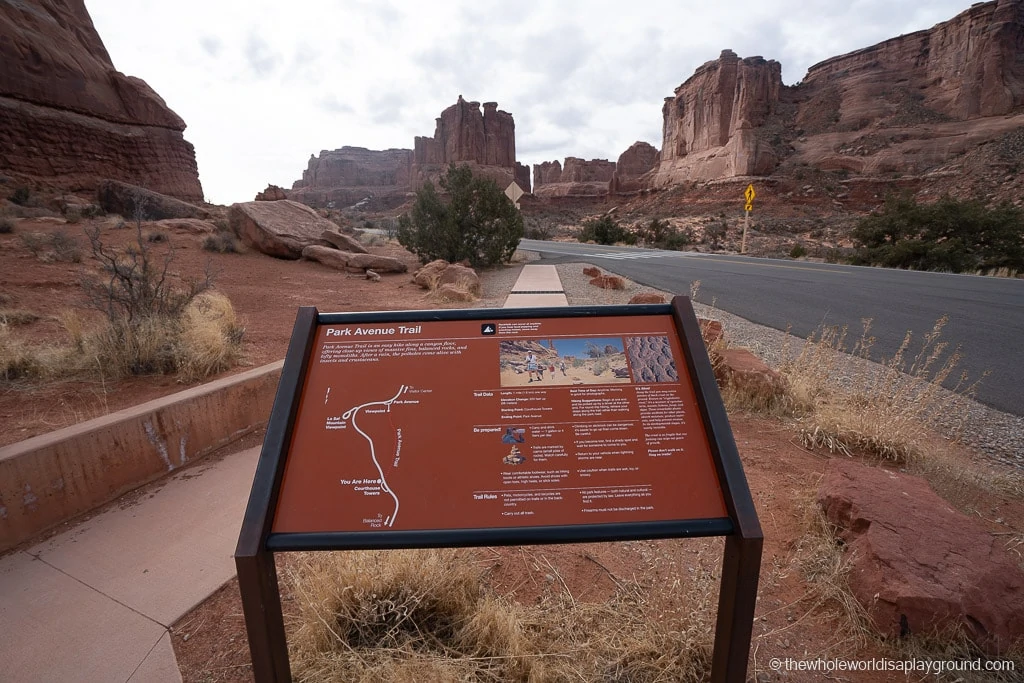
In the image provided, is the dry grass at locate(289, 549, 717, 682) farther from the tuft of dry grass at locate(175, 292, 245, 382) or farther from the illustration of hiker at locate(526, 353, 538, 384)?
the tuft of dry grass at locate(175, 292, 245, 382)

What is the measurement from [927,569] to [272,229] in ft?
50.1

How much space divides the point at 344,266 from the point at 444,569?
1245 cm

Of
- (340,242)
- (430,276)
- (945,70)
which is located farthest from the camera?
(945,70)

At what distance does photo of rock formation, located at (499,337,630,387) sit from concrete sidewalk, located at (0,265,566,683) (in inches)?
69.2

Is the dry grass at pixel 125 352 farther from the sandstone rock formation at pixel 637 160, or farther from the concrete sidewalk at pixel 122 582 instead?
the sandstone rock formation at pixel 637 160

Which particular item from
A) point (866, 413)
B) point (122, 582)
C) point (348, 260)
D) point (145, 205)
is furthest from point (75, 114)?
point (866, 413)

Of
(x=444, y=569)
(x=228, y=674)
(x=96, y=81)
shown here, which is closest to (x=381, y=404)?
(x=444, y=569)

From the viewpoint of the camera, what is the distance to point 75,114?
24.6m

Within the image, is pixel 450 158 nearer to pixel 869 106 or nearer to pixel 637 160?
pixel 637 160

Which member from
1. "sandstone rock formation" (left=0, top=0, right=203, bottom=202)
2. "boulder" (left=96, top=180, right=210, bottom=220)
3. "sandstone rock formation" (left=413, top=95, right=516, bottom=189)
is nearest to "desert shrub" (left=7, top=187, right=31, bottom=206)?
"boulder" (left=96, top=180, right=210, bottom=220)

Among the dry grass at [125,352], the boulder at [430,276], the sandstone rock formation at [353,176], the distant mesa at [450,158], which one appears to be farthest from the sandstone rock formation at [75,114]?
the sandstone rock formation at [353,176]

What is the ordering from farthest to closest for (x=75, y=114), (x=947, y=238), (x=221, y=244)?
(x=75, y=114) → (x=947, y=238) → (x=221, y=244)

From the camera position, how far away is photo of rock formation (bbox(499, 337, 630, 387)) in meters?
1.78

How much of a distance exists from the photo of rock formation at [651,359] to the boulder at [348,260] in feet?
41.0
